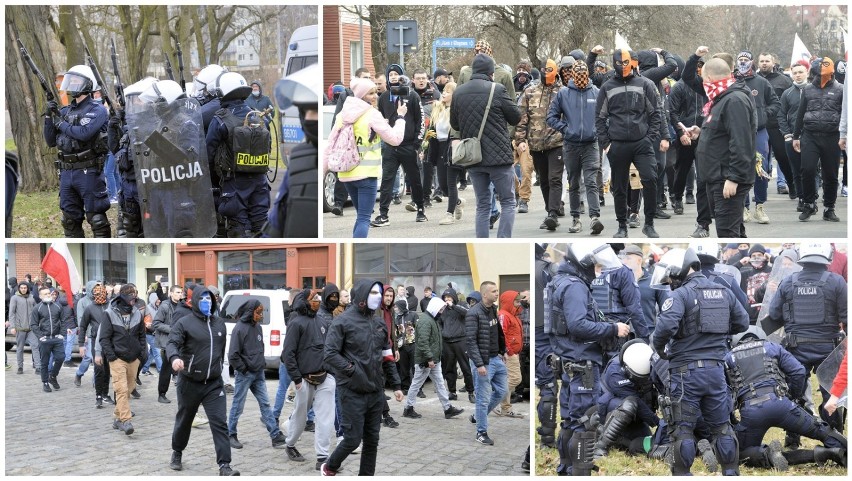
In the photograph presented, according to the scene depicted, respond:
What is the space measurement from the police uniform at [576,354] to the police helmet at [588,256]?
0.05 metres

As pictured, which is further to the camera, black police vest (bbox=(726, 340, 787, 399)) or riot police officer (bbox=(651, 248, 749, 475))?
black police vest (bbox=(726, 340, 787, 399))

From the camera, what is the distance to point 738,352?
7.10 metres

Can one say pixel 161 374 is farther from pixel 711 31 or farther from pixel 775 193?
pixel 711 31

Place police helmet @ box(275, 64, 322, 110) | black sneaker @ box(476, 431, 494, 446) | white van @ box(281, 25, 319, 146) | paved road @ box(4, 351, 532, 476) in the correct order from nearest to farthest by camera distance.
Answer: police helmet @ box(275, 64, 322, 110), paved road @ box(4, 351, 532, 476), black sneaker @ box(476, 431, 494, 446), white van @ box(281, 25, 319, 146)

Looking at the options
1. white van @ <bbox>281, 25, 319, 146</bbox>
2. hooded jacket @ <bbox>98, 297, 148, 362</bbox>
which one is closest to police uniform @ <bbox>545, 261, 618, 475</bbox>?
hooded jacket @ <bbox>98, 297, 148, 362</bbox>

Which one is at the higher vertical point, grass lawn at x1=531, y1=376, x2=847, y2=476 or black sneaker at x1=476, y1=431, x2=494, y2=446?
grass lawn at x1=531, y1=376, x2=847, y2=476

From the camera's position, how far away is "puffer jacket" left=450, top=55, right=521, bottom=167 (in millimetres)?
8492

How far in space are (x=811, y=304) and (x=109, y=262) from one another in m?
6.74

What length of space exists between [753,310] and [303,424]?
4321 millimetres

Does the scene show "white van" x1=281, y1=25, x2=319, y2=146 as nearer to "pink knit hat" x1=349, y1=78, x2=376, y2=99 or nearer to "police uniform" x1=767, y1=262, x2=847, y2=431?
"pink knit hat" x1=349, y1=78, x2=376, y2=99

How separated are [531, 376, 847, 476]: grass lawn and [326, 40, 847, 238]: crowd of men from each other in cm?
199

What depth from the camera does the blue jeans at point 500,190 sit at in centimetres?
858

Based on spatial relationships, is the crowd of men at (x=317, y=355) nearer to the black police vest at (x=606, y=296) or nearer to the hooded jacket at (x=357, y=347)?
the hooded jacket at (x=357, y=347)

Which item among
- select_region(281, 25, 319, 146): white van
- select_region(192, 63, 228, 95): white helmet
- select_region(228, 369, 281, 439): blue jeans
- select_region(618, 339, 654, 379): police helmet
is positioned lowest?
select_region(228, 369, 281, 439): blue jeans
